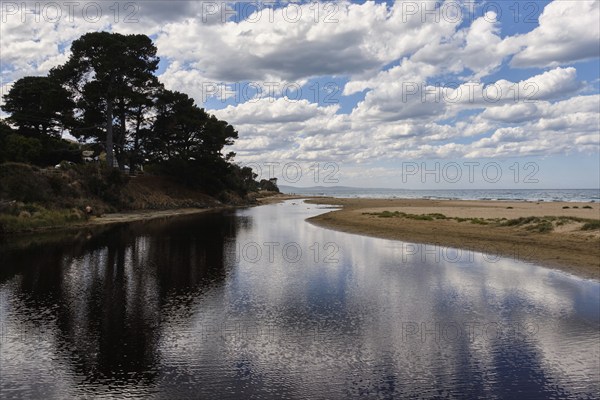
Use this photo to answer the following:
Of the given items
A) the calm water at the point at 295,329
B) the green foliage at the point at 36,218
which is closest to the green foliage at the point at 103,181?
the green foliage at the point at 36,218

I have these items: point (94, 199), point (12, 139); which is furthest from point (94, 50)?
point (94, 199)

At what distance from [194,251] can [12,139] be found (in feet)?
130

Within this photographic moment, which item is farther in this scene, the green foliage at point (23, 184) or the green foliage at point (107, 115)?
the green foliage at point (107, 115)

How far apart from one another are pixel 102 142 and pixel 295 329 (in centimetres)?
6951

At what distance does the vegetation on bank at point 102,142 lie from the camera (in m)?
48.5

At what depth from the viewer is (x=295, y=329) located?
Answer: 13.6 m

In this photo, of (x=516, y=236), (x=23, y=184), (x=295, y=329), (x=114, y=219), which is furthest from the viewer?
(x=114, y=219)

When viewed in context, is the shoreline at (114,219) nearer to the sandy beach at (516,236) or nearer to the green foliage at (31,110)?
the green foliage at (31,110)

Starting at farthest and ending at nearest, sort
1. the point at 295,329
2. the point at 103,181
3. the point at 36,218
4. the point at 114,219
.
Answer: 1. the point at 103,181
2. the point at 114,219
3. the point at 36,218
4. the point at 295,329

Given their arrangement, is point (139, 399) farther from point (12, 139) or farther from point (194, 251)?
point (12, 139)

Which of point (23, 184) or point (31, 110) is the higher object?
point (31, 110)

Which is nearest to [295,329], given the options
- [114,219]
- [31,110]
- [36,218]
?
[36,218]

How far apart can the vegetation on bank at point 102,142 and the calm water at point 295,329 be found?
87.9 ft

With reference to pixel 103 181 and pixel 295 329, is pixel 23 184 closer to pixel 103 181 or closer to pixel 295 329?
pixel 103 181
